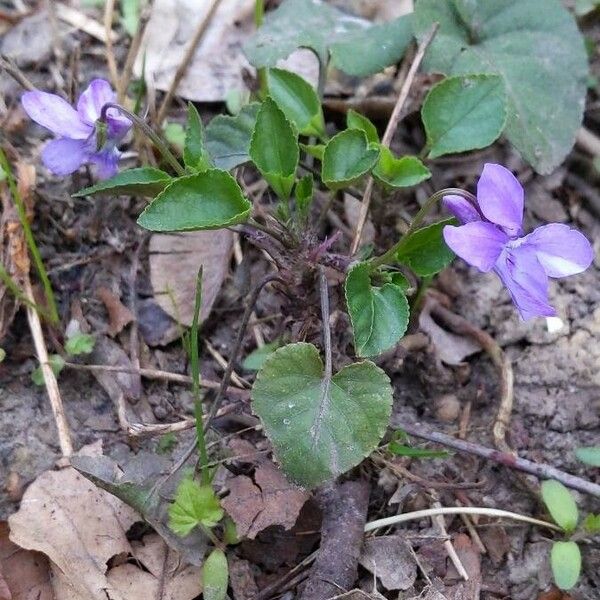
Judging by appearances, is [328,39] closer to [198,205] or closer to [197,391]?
[198,205]

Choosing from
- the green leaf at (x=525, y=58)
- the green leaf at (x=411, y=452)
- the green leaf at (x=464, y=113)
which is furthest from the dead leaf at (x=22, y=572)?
the green leaf at (x=525, y=58)

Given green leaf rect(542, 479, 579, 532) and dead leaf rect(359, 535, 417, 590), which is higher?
green leaf rect(542, 479, 579, 532)

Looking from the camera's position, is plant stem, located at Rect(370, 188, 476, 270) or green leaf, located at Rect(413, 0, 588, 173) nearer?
plant stem, located at Rect(370, 188, 476, 270)

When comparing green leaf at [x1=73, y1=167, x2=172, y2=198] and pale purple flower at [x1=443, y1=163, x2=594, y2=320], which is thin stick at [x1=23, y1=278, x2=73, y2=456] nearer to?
green leaf at [x1=73, y1=167, x2=172, y2=198]

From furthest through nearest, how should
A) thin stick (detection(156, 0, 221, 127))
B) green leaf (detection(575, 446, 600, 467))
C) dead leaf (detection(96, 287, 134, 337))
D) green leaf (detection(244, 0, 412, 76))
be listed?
thin stick (detection(156, 0, 221, 127)), green leaf (detection(244, 0, 412, 76)), dead leaf (detection(96, 287, 134, 337)), green leaf (detection(575, 446, 600, 467))

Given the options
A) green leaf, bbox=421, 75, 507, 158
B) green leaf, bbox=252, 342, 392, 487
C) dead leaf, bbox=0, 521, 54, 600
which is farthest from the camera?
green leaf, bbox=421, 75, 507, 158

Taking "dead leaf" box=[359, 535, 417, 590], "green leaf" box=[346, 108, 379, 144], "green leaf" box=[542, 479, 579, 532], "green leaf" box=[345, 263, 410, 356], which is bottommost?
"dead leaf" box=[359, 535, 417, 590]

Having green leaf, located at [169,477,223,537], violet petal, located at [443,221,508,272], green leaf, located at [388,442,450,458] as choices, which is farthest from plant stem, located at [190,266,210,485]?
violet petal, located at [443,221,508,272]
